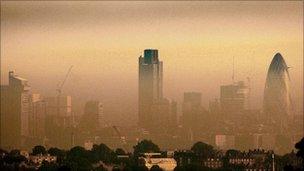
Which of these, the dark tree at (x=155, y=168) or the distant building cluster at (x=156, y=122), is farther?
the distant building cluster at (x=156, y=122)

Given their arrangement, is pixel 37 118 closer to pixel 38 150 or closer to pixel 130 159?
pixel 38 150

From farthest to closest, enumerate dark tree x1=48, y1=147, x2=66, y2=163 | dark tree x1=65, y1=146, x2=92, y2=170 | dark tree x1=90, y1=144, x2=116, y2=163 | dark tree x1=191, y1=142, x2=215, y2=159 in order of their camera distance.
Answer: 1. dark tree x1=191, y1=142, x2=215, y2=159
2. dark tree x1=90, y1=144, x2=116, y2=163
3. dark tree x1=48, y1=147, x2=66, y2=163
4. dark tree x1=65, y1=146, x2=92, y2=170

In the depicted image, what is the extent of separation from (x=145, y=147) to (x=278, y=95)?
19.8m

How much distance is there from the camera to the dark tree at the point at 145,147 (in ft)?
240

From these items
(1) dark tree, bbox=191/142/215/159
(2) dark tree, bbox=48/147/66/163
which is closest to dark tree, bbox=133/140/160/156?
(1) dark tree, bbox=191/142/215/159

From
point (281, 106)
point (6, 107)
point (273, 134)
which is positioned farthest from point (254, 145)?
point (6, 107)

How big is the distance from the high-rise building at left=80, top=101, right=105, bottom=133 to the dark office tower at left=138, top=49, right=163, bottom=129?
2530mm

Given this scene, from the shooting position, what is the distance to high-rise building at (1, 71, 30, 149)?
74.3 metres

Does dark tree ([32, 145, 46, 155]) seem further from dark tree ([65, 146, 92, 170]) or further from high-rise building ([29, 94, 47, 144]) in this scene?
high-rise building ([29, 94, 47, 144])

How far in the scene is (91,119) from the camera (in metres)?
83.3

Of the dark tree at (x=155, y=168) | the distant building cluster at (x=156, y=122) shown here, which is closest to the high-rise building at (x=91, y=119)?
the distant building cluster at (x=156, y=122)

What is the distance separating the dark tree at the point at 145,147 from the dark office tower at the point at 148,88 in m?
3.50

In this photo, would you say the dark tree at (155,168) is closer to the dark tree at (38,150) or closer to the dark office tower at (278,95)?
the dark tree at (38,150)

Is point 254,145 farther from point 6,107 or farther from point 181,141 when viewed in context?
point 6,107
